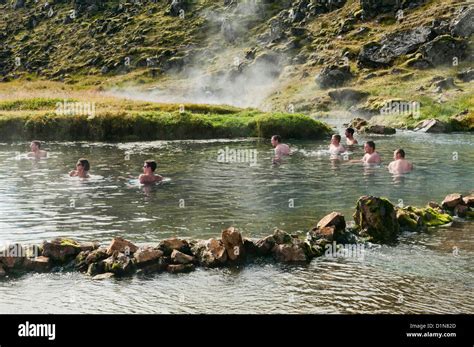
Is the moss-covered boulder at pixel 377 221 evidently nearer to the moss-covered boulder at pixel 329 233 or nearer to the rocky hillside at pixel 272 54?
the moss-covered boulder at pixel 329 233

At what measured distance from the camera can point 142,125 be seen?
51500mm

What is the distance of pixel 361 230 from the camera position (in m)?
16.8

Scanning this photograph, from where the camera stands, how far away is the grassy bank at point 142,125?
49781mm

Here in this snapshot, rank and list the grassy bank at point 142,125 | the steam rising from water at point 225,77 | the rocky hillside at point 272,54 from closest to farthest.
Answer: the grassy bank at point 142,125 < the rocky hillside at point 272,54 < the steam rising from water at point 225,77

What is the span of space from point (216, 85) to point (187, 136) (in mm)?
88919

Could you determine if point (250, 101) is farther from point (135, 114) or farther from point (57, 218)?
point (57, 218)
